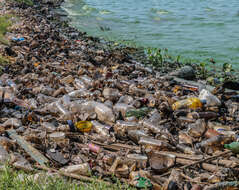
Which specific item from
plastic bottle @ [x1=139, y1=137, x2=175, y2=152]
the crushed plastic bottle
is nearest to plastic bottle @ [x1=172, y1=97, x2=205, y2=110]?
plastic bottle @ [x1=139, y1=137, x2=175, y2=152]

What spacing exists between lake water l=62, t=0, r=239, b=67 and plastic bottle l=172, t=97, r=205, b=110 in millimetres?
4726

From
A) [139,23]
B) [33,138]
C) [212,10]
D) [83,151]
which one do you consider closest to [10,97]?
[33,138]

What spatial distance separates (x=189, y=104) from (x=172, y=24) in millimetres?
11018

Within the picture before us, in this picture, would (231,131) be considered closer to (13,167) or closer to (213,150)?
(213,150)

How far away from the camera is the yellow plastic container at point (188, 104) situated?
4.59m

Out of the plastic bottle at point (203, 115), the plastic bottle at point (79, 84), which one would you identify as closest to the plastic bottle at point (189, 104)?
the plastic bottle at point (203, 115)

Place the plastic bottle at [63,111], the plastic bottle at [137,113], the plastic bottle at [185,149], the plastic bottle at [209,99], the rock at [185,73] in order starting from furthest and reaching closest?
the rock at [185,73] < the plastic bottle at [209,99] < the plastic bottle at [137,113] < the plastic bottle at [63,111] < the plastic bottle at [185,149]

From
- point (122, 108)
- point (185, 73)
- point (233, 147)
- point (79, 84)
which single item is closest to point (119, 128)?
point (122, 108)

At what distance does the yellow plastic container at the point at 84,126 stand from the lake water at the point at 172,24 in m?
6.46

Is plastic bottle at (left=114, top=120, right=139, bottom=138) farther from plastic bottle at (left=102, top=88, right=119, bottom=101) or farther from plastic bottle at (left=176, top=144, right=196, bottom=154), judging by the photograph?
plastic bottle at (left=102, top=88, right=119, bottom=101)

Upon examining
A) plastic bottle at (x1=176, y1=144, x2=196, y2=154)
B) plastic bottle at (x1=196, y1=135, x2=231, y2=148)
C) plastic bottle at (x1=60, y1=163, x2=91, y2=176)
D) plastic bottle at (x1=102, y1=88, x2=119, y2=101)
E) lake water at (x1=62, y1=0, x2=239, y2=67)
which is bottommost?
plastic bottle at (x1=60, y1=163, x2=91, y2=176)

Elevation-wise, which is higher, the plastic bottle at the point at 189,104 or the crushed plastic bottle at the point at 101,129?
the plastic bottle at the point at 189,104

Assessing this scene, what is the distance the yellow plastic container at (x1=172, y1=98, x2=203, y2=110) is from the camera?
4.59m

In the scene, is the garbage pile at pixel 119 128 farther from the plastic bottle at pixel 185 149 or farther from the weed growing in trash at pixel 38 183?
the weed growing in trash at pixel 38 183
